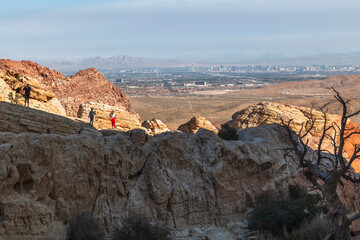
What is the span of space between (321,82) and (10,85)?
148824mm

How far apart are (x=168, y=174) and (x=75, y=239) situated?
4.95 meters

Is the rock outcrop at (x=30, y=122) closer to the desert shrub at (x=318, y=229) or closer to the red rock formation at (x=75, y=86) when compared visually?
the desert shrub at (x=318, y=229)

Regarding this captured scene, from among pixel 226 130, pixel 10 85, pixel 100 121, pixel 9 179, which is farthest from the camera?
pixel 100 121

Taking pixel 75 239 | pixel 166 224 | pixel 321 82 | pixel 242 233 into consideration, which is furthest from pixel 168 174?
pixel 321 82

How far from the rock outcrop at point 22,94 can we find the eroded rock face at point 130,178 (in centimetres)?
1068

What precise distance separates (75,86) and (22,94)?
14.9 m

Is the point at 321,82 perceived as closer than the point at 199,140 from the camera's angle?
No

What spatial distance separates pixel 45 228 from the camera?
1347cm

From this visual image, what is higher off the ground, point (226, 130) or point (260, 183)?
point (226, 130)

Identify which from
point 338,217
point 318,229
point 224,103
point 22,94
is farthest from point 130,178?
point 224,103

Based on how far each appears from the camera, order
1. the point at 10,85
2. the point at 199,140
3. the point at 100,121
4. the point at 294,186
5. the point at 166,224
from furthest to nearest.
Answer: the point at 100,121, the point at 10,85, the point at 294,186, the point at 199,140, the point at 166,224

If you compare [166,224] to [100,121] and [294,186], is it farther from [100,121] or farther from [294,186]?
[100,121]

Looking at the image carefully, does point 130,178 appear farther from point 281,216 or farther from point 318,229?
point 318,229

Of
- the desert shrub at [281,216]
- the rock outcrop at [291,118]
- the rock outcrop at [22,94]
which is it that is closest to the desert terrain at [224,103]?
the rock outcrop at [291,118]
